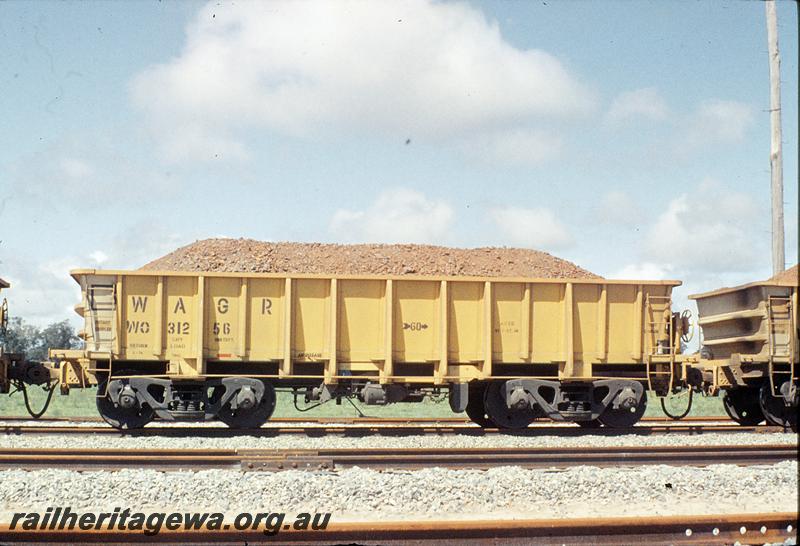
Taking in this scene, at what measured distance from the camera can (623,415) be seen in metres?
14.2

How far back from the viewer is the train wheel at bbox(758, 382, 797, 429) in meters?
14.4

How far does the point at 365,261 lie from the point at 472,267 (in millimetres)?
4783

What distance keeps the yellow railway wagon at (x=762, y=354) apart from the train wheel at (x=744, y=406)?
0.02 m

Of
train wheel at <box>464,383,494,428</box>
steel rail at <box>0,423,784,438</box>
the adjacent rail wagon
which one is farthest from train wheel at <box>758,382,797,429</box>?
the adjacent rail wagon

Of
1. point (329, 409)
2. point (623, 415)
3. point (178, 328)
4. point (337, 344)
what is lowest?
point (329, 409)

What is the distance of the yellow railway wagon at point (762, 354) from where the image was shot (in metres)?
14.3

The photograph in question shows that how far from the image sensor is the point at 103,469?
8820mm

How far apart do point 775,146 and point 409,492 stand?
17.3 m

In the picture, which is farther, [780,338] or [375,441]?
[780,338]

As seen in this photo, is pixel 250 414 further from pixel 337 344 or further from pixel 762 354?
pixel 762 354

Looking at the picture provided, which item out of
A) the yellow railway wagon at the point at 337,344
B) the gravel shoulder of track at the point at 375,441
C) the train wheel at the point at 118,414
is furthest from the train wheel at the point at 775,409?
the train wheel at the point at 118,414

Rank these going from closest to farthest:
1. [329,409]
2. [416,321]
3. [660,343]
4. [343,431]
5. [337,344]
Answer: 1. [343,431]
2. [337,344]
3. [416,321]
4. [660,343]
5. [329,409]

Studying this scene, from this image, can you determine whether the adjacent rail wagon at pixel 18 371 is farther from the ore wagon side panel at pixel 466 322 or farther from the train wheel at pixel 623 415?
the train wheel at pixel 623 415

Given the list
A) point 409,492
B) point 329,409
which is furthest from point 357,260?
point 409,492
